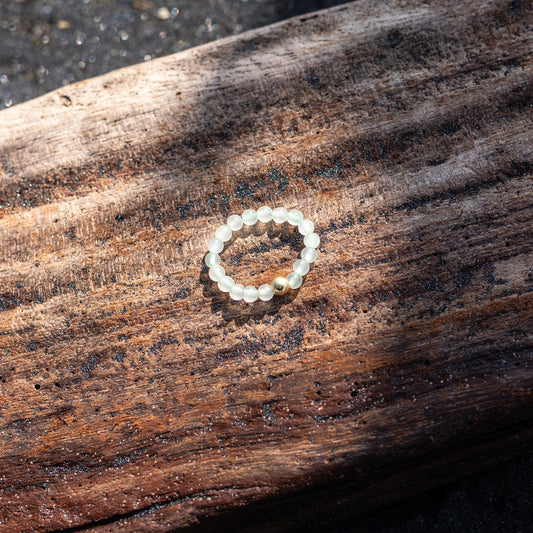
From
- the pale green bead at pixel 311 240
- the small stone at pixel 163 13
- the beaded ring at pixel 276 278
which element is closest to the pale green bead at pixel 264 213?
the beaded ring at pixel 276 278

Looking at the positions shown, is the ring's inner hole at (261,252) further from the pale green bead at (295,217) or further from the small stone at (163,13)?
the small stone at (163,13)

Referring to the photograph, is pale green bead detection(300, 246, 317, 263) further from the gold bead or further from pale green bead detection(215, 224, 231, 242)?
pale green bead detection(215, 224, 231, 242)

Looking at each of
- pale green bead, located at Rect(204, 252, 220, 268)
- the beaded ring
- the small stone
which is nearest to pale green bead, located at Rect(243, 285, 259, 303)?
the beaded ring

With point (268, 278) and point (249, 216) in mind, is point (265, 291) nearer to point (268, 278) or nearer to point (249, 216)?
point (268, 278)

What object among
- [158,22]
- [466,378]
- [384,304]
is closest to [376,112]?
[384,304]

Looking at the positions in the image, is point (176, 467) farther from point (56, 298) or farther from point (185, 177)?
point (185, 177)

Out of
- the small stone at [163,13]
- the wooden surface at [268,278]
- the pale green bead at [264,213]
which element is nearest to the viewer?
the wooden surface at [268,278]

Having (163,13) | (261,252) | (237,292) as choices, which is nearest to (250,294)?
(237,292)
